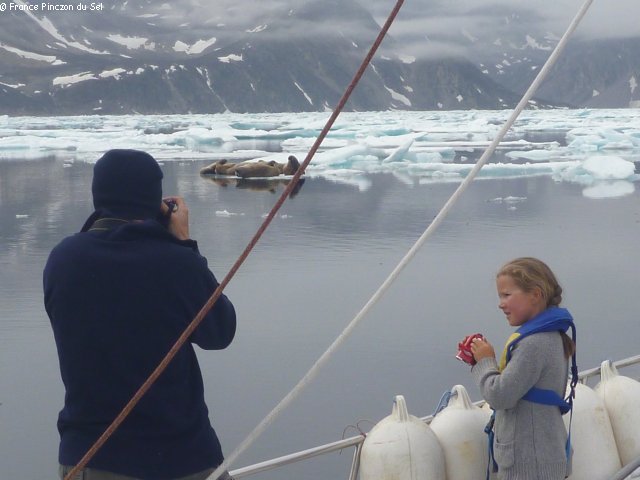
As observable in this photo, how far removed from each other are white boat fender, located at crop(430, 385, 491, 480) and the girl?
0.96 ft

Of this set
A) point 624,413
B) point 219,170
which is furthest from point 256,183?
point 624,413

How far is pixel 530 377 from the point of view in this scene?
1788 millimetres

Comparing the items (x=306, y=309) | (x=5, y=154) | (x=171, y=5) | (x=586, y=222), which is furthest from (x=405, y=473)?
(x=171, y=5)

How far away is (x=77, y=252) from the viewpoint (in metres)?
1.49

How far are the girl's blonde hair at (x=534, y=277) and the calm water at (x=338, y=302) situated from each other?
2.87 ft

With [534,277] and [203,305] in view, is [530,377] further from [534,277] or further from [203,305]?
[203,305]

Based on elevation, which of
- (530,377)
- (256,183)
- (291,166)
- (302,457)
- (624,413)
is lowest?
(302,457)

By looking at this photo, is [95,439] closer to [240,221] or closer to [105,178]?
[105,178]

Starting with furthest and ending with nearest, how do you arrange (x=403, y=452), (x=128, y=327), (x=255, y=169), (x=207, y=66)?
(x=207, y=66) → (x=255, y=169) → (x=403, y=452) → (x=128, y=327)

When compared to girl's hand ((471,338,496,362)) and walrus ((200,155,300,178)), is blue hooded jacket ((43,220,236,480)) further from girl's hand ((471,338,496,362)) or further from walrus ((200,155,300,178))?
walrus ((200,155,300,178))

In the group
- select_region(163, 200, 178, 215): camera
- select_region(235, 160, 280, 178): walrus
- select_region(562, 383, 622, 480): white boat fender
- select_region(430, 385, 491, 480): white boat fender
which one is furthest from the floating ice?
select_region(163, 200, 178, 215): camera

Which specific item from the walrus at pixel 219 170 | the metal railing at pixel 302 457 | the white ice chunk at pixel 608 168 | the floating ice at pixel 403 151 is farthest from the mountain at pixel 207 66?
the metal railing at pixel 302 457

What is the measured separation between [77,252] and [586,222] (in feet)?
28.4

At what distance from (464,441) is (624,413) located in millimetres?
497
